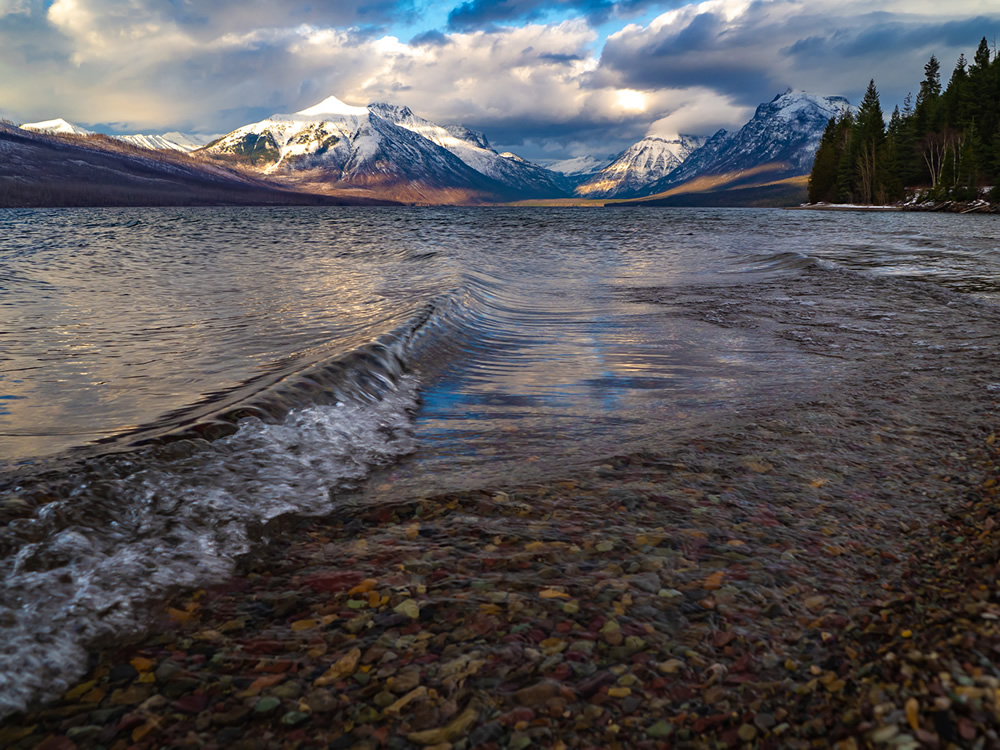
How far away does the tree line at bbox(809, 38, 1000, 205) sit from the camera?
304ft

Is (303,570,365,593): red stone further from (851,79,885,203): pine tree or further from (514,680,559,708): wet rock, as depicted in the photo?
(851,79,885,203): pine tree

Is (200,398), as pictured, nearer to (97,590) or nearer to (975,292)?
(97,590)

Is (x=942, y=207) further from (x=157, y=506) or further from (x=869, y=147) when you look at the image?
(x=157, y=506)

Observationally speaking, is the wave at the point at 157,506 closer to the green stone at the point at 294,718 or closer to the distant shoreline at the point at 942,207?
the green stone at the point at 294,718

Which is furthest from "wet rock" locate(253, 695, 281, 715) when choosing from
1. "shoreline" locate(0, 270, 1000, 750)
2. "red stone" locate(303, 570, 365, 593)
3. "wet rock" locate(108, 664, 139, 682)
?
"red stone" locate(303, 570, 365, 593)

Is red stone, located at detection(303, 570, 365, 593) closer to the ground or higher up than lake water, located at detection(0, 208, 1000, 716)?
closer to the ground

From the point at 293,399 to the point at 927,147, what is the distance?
141873 millimetres

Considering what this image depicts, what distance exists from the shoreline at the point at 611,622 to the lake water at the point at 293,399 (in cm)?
55

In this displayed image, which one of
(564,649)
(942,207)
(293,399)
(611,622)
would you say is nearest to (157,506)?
(293,399)

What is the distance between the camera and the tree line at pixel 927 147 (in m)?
92.6

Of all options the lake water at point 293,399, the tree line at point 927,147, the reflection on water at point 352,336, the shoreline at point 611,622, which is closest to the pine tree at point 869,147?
the tree line at point 927,147

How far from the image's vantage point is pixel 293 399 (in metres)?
8.05

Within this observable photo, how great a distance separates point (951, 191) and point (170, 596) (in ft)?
398

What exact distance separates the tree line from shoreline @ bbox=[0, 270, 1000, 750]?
108121 millimetres
